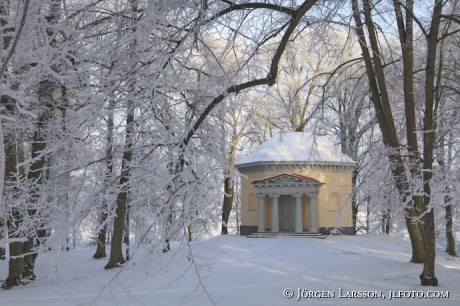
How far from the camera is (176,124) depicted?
4621mm

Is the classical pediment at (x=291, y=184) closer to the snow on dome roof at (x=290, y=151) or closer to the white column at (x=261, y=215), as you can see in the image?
the white column at (x=261, y=215)

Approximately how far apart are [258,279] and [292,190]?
29.8ft

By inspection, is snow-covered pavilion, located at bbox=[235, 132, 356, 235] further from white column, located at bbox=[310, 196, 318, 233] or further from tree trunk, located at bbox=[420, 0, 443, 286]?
tree trunk, located at bbox=[420, 0, 443, 286]

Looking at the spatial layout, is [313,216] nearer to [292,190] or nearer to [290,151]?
[292,190]

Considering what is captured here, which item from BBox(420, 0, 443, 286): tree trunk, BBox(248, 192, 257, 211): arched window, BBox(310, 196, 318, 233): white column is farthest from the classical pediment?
BBox(420, 0, 443, 286): tree trunk

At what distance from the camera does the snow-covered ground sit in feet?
24.5

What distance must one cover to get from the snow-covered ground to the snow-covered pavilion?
8.31 ft

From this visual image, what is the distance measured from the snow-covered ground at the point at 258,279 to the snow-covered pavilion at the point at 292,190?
8.31 ft

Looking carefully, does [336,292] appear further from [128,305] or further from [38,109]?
[38,109]

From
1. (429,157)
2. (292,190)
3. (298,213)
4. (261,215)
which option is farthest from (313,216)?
(429,157)

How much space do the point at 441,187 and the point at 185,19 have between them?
353 cm

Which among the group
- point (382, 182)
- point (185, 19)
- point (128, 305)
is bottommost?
point (128, 305)

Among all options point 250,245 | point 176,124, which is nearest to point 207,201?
point 176,124

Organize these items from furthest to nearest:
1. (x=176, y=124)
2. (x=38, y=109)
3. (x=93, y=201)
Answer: (x=38, y=109)
(x=176, y=124)
(x=93, y=201)
